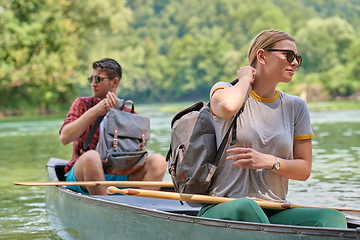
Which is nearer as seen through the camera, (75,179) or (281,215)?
(281,215)

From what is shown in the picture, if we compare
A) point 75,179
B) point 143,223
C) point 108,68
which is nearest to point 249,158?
point 143,223

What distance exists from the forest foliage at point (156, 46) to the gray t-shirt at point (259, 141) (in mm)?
31693

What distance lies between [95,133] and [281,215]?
2.49 metres

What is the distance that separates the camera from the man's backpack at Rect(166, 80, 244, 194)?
113 inches

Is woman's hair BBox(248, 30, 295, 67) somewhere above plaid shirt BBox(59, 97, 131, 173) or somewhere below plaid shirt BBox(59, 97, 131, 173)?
above

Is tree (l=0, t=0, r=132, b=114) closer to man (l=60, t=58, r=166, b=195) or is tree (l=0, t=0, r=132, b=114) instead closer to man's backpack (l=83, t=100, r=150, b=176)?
man (l=60, t=58, r=166, b=195)

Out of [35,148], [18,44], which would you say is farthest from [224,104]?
[18,44]

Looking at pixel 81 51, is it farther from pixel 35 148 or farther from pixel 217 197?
Answer: pixel 217 197

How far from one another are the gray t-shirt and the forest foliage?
3169cm

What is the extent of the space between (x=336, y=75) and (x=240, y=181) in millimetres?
56817

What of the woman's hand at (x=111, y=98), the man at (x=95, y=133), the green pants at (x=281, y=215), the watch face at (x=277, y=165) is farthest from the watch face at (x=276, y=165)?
the woman's hand at (x=111, y=98)

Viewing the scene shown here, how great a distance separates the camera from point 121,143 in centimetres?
490

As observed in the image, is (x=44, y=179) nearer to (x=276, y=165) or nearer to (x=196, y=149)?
(x=196, y=149)

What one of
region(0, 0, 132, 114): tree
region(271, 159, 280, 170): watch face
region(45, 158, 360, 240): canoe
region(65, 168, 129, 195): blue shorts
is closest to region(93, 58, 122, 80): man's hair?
region(65, 168, 129, 195): blue shorts
